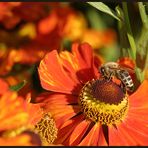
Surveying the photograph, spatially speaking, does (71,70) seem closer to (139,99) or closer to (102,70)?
(102,70)

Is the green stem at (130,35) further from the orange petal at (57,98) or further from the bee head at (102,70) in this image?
the orange petal at (57,98)

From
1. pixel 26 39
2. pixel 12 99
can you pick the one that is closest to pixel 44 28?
pixel 26 39

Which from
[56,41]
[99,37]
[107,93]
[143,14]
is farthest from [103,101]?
[99,37]

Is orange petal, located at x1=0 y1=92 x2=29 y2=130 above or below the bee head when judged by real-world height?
above

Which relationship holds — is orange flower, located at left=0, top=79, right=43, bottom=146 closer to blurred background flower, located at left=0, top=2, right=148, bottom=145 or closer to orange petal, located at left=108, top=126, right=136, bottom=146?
blurred background flower, located at left=0, top=2, right=148, bottom=145

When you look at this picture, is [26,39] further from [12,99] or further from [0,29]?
[12,99]

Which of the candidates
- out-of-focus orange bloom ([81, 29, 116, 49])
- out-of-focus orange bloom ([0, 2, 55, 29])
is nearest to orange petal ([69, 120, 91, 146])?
out-of-focus orange bloom ([0, 2, 55, 29])
